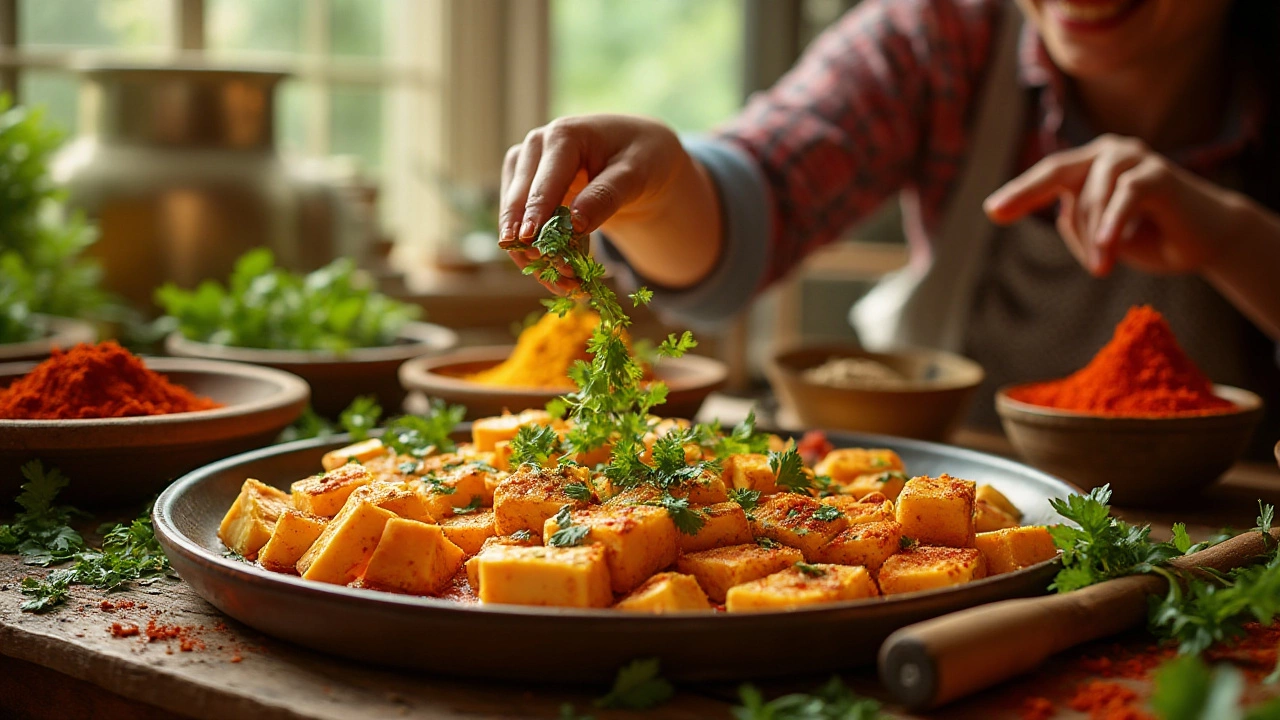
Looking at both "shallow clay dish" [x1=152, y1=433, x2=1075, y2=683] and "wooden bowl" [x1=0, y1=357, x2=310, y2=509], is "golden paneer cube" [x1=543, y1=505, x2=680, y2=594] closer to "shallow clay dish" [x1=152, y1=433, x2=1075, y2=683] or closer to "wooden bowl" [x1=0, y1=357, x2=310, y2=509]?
"shallow clay dish" [x1=152, y1=433, x2=1075, y2=683]

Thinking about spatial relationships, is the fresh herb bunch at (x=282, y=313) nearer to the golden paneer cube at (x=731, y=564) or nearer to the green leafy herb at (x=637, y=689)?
the golden paneer cube at (x=731, y=564)

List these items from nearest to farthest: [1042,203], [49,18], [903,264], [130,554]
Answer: [130,554] → [1042,203] → [49,18] → [903,264]

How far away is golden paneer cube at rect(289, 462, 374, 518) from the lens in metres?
1.35

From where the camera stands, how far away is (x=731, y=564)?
1132 millimetres

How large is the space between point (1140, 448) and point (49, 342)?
183 cm

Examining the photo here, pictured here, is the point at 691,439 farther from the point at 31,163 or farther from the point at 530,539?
the point at 31,163

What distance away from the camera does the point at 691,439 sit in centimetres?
139

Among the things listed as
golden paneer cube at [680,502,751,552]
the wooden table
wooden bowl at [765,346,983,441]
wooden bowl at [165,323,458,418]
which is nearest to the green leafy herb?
the wooden table

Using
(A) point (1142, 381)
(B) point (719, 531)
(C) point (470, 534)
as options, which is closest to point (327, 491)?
(C) point (470, 534)

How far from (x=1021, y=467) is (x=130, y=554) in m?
1.16

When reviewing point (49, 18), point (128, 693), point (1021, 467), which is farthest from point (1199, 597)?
point (49, 18)

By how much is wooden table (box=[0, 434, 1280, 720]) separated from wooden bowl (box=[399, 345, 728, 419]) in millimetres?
706

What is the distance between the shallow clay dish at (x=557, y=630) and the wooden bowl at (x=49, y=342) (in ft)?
3.21

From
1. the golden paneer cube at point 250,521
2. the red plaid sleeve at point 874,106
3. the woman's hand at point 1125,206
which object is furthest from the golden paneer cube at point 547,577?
the red plaid sleeve at point 874,106
